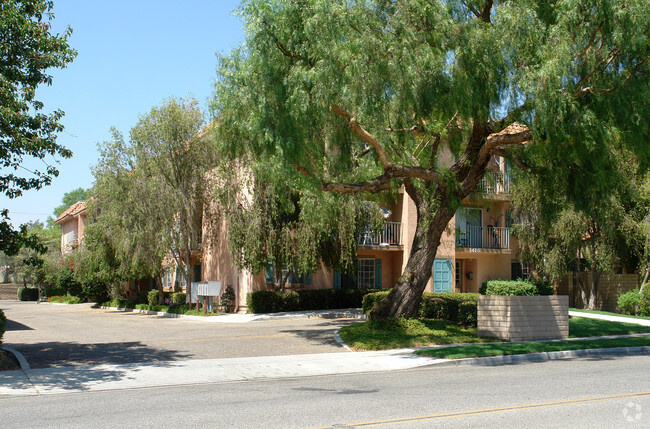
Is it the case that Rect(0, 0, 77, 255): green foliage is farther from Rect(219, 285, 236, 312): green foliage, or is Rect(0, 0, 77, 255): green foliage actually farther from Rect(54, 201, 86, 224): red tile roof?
Rect(54, 201, 86, 224): red tile roof

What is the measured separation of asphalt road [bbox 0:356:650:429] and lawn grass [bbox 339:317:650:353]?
403 centimetres

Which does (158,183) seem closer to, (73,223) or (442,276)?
(442,276)

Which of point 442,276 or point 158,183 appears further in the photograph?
point 442,276

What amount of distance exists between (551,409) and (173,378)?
6.79 metres

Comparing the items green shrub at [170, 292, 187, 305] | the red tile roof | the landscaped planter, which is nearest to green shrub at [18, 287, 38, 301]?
the red tile roof

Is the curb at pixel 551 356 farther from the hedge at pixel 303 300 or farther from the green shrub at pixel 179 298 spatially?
the green shrub at pixel 179 298

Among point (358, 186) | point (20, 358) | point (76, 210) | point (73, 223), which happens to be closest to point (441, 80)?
point (358, 186)

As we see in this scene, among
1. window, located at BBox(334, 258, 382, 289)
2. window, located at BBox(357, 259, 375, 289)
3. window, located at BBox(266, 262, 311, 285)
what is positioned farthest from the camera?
window, located at BBox(357, 259, 375, 289)

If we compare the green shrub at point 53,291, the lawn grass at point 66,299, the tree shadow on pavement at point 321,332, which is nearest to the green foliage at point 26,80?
the tree shadow on pavement at point 321,332

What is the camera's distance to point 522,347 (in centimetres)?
1509

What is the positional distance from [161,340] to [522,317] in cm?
1023

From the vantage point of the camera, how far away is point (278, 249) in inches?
1004

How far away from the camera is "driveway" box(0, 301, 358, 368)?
14.4 meters

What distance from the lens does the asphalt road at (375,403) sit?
757 centimetres
